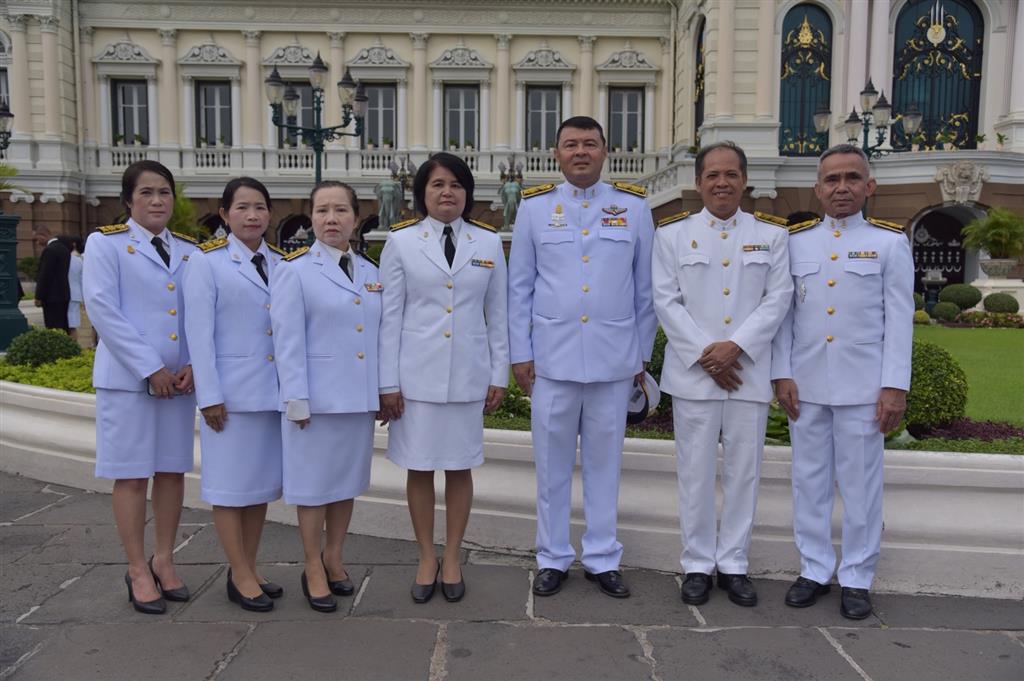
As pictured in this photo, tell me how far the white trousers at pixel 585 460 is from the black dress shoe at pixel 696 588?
1.17 feet

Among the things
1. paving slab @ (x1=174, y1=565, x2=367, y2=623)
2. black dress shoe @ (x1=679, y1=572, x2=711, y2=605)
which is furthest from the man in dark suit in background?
black dress shoe @ (x1=679, y1=572, x2=711, y2=605)

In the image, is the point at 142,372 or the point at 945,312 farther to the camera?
the point at 945,312

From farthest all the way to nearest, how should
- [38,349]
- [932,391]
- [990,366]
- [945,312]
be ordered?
[945,312]
[990,366]
[38,349]
[932,391]

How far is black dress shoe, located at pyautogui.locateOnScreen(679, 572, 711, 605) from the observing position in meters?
3.93

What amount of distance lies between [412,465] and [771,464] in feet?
6.13

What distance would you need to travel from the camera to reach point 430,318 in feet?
12.8

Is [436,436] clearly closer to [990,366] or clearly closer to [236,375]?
[236,375]

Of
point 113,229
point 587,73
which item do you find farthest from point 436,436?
point 587,73

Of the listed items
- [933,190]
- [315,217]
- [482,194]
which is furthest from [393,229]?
[482,194]

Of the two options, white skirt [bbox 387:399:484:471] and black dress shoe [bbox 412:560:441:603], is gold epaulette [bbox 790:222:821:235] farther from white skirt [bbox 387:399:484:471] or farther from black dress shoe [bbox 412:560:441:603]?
black dress shoe [bbox 412:560:441:603]

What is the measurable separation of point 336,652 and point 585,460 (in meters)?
1.50

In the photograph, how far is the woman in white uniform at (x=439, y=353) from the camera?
12.8 feet

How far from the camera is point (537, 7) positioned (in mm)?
27172

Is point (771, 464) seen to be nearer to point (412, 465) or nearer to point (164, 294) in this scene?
point (412, 465)
